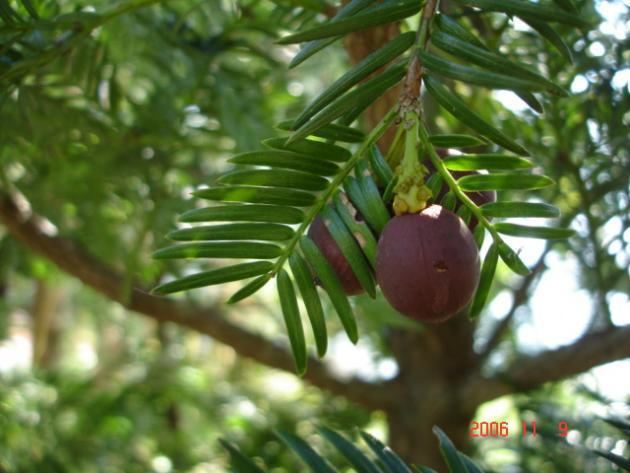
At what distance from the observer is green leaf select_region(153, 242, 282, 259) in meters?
0.50

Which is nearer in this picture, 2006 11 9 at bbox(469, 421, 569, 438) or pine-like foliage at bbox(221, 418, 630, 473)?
pine-like foliage at bbox(221, 418, 630, 473)

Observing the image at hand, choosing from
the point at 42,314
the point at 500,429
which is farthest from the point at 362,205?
the point at 42,314

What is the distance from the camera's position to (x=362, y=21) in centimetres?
45

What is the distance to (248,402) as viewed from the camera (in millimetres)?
1657

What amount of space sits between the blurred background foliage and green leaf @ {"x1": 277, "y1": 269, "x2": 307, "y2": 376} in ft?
0.90

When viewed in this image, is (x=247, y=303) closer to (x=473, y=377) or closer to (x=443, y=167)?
(x=473, y=377)

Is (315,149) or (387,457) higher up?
(315,149)

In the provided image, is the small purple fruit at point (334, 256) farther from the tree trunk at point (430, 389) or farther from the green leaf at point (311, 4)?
the tree trunk at point (430, 389)

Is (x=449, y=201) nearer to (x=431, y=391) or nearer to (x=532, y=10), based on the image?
(x=532, y=10)

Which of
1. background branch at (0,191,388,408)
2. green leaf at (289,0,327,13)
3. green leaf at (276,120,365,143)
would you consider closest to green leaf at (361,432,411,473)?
green leaf at (276,120,365,143)

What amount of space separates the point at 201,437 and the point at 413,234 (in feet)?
4.38

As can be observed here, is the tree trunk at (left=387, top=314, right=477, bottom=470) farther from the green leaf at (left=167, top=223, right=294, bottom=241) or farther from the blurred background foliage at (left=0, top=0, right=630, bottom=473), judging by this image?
the green leaf at (left=167, top=223, right=294, bottom=241)

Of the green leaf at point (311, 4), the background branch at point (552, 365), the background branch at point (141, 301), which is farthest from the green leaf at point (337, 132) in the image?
the background branch at point (141, 301)

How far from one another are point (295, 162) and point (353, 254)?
0.24 feet
